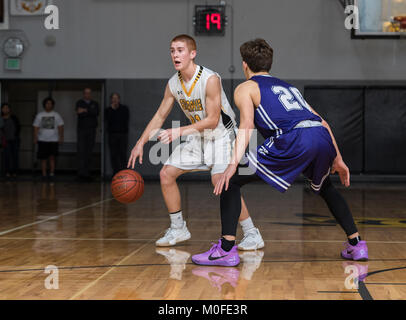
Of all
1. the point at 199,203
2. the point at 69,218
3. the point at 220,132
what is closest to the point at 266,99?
the point at 220,132

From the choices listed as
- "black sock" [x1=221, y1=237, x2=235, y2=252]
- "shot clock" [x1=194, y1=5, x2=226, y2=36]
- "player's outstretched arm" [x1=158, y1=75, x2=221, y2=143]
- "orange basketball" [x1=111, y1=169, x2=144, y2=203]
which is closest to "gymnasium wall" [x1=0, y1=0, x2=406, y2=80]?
"shot clock" [x1=194, y1=5, x2=226, y2=36]

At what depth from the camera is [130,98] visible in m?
12.1

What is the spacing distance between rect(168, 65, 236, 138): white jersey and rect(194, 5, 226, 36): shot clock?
7.77 metres

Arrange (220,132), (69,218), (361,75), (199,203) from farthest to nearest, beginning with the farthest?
(361,75)
(199,203)
(69,218)
(220,132)

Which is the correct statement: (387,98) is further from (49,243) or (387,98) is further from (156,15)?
(49,243)

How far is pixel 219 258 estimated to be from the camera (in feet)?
11.6

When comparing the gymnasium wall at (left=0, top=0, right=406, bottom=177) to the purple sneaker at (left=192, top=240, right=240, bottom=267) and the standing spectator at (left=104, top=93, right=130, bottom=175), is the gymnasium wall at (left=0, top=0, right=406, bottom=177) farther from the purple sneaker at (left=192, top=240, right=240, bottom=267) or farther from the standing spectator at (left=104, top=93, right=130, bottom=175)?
→ the purple sneaker at (left=192, top=240, right=240, bottom=267)

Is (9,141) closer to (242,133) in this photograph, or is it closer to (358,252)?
(242,133)

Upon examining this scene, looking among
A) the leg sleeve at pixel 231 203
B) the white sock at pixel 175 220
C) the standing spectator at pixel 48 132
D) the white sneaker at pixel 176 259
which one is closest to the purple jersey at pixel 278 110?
the leg sleeve at pixel 231 203

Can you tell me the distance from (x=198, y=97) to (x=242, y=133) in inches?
35.1

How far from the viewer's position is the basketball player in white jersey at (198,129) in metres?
4.06

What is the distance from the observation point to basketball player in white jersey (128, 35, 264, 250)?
13.3 ft

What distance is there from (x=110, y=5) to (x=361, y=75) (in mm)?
5383

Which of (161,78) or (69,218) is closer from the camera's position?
(69,218)
